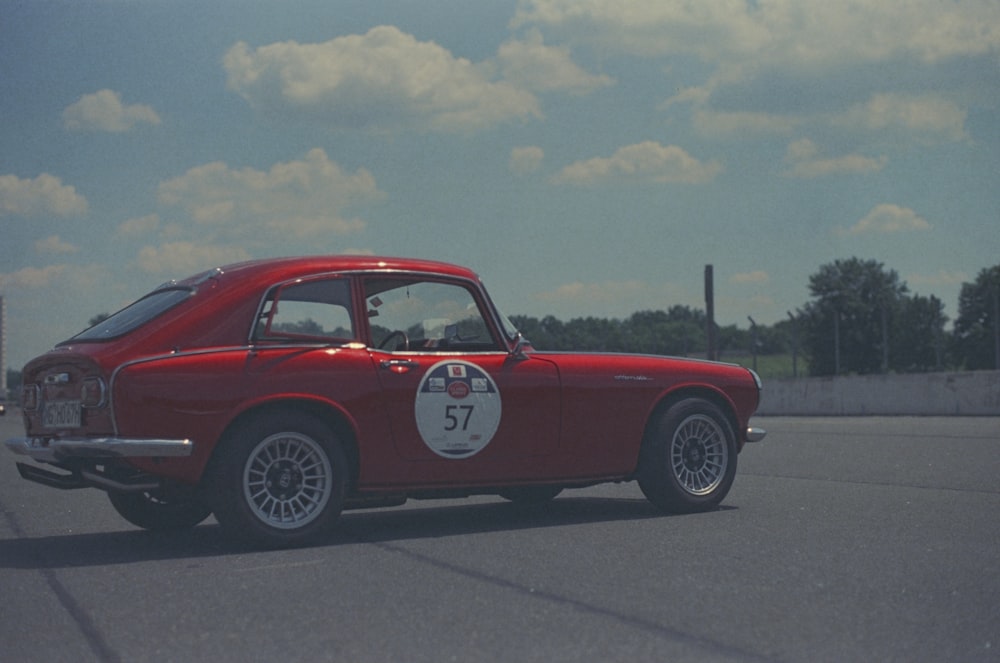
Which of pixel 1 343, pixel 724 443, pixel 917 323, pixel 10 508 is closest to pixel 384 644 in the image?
pixel 724 443

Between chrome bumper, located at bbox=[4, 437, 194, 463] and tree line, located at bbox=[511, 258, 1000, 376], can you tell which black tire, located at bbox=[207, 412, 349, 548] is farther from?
tree line, located at bbox=[511, 258, 1000, 376]

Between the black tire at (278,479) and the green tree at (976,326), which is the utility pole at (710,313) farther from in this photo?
the black tire at (278,479)

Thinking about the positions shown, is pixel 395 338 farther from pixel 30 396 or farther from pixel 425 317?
pixel 30 396

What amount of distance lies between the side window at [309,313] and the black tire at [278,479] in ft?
1.84

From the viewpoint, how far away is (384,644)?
4.26 m

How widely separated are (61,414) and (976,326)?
90184mm

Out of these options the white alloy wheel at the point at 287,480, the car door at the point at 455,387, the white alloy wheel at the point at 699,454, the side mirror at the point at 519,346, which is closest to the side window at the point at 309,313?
the car door at the point at 455,387

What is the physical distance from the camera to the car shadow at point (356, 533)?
6684 mm

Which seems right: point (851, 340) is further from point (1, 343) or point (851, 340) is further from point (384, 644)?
point (384, 644)

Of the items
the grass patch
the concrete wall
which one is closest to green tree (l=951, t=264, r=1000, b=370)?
the grass patch

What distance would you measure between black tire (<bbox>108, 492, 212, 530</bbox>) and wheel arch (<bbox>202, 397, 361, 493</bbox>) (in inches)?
49.2

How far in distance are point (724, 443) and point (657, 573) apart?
9.67ft

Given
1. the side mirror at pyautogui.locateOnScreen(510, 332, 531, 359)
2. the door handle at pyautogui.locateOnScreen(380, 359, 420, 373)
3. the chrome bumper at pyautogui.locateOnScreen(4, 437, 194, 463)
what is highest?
the side mirror at pyautogui.locateOnScreen(510, 332, 531, 359)

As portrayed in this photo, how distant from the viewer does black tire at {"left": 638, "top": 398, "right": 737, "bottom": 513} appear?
A: 26.3 feet
